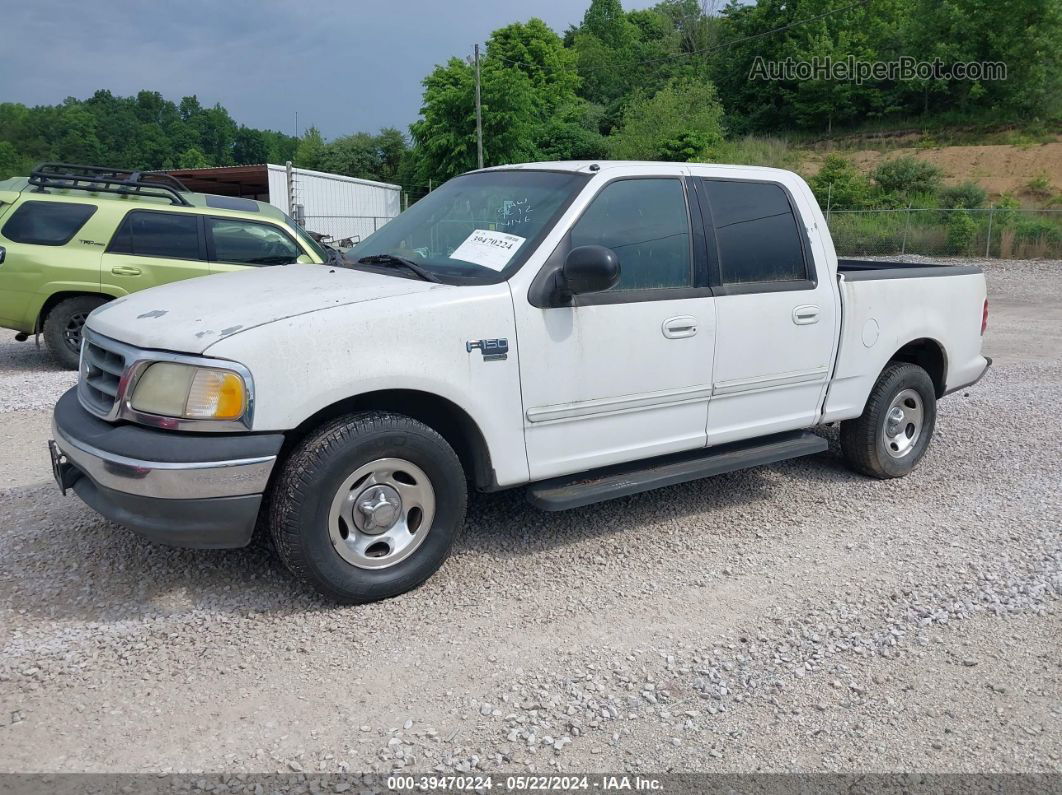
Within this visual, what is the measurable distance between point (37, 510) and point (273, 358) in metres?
2.48

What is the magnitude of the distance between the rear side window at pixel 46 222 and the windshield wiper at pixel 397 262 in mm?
6575

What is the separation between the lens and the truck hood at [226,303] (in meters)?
3.68

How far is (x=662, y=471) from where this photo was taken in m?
4.78

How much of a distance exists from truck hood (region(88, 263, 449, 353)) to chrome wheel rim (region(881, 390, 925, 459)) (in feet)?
11.8

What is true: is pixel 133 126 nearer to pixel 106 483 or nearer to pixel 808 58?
pixel 808 58

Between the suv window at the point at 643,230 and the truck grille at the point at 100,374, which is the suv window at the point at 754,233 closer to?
the suv window at the point at 643,230

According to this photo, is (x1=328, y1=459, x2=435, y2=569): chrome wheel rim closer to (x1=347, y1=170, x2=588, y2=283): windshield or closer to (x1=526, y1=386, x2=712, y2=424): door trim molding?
(x1=526, y1=386, x2=712, y2=424): door trim molding

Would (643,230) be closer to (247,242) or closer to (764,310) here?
(764,310)

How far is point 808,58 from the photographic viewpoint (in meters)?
64.8

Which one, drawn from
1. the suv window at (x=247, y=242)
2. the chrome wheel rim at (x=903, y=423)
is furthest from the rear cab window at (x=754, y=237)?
the suv window at (x=247, y=242)

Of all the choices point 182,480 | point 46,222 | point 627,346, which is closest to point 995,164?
point 46,222

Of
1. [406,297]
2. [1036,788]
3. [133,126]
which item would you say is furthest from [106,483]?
[133,126]

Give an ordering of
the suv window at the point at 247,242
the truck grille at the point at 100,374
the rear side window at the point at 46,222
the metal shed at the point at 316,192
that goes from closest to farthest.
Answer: the truck grille at the point at 100,374 < the rear side window at the point at 46,222 < the suv window at the point at 247,242 < the metal shed at the point at 316,192
